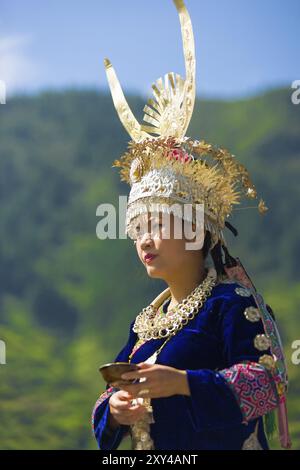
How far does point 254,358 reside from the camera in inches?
107

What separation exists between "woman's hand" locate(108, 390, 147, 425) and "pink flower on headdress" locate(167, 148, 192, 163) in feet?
2.40

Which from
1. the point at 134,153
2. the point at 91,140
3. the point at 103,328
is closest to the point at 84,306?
the point at 103,328

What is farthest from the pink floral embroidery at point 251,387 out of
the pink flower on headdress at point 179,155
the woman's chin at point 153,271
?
the pink flower on headdress at point 179,155

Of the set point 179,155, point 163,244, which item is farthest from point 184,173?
point 163,244

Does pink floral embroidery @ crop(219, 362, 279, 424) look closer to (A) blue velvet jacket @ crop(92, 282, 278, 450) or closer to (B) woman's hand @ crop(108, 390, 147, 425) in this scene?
(A) blue velvet jacket @ crop(92, 282, 278, 450)

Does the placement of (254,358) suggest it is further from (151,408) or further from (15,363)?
(15,363)

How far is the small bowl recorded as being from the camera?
254cm

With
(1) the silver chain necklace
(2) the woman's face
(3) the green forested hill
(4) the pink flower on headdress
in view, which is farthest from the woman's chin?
(3) the green forested hill

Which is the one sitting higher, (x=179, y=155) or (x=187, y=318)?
(x=179, y=155)

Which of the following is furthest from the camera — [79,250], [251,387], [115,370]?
[79,250]

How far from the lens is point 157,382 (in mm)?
2594

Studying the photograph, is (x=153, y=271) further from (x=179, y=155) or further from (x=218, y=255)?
(x=179, y=155)

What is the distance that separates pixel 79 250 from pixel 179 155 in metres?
9.05
